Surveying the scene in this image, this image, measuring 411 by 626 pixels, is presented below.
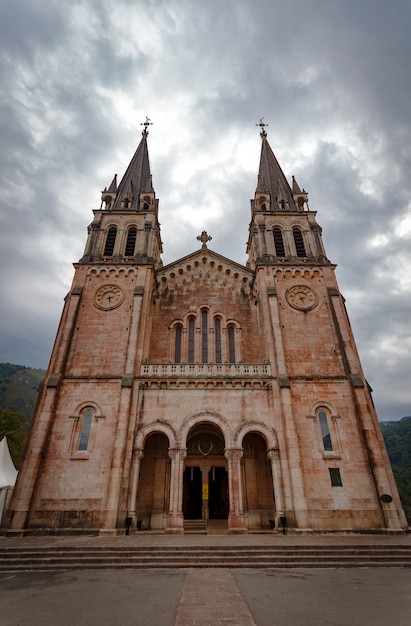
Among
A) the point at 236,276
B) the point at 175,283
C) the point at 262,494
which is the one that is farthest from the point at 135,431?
the point at 236,276

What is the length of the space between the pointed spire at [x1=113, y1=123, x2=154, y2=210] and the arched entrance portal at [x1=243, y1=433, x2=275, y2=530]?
904 inches

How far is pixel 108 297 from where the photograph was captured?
24.2 m

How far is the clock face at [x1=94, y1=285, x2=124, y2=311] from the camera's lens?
23.8 metres

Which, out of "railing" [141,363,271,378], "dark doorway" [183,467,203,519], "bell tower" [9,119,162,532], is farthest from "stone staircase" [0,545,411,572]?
"railing" [141,363,271,378]

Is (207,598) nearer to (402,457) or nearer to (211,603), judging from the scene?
(211,603)

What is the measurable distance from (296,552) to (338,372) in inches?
463

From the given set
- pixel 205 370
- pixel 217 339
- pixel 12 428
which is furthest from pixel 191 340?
pixel 12 428

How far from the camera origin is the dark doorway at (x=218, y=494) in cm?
2262

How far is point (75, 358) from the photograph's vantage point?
21.5 meters

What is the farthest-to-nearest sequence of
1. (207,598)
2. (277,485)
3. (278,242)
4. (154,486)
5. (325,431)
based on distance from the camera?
(278,242)
(154,486)
(325,431)
(277,485)
(207,598)

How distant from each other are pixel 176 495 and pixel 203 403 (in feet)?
17.1

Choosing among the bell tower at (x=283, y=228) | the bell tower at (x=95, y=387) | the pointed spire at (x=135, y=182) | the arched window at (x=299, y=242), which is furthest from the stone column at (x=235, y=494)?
the pointed spire at (x=135, y=182)

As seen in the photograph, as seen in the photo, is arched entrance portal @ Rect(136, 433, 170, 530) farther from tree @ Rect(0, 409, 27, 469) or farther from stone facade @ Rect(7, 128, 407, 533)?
tree @ Rect(0, 409, 27, 469)

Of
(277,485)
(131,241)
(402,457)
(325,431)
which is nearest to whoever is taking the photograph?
(277,485)
